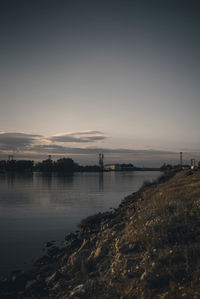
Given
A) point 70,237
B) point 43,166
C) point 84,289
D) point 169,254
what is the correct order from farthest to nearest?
1. point 43,166
2. point 70,237
3. point 169,254
4. point 84,289

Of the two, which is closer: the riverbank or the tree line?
the riverbank

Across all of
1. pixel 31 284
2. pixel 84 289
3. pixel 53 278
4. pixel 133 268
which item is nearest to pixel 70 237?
pixel 53 278

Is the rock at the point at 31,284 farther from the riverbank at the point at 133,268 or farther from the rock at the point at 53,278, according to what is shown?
the rock at the point at 53,278

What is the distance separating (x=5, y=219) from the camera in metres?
18.5

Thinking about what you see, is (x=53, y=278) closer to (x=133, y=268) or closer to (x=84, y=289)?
(x=84, y=289)

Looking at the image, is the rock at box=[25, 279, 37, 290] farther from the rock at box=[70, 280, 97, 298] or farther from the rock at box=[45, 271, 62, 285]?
the rock at box=[70, 280, 97, 298]

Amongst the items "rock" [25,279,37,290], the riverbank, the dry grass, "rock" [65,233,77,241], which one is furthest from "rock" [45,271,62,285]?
"rock" [65,233,77,241]

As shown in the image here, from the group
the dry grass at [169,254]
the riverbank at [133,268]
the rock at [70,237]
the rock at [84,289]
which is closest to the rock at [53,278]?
the riverbank at [133,268]

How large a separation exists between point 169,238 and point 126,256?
1482 millimetres

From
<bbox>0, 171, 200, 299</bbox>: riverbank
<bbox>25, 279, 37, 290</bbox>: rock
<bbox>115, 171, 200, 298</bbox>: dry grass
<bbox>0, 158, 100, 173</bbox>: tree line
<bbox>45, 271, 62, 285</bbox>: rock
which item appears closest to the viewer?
<bbox>115, 171, 200, 298</bbox>: dry grass

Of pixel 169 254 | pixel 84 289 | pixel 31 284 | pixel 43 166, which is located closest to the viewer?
pixel 84 289

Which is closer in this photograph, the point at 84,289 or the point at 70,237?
the point at 84,289

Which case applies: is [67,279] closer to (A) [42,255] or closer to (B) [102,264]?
(B) [102,264]

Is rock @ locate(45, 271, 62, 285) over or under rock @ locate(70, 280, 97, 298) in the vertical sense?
under
